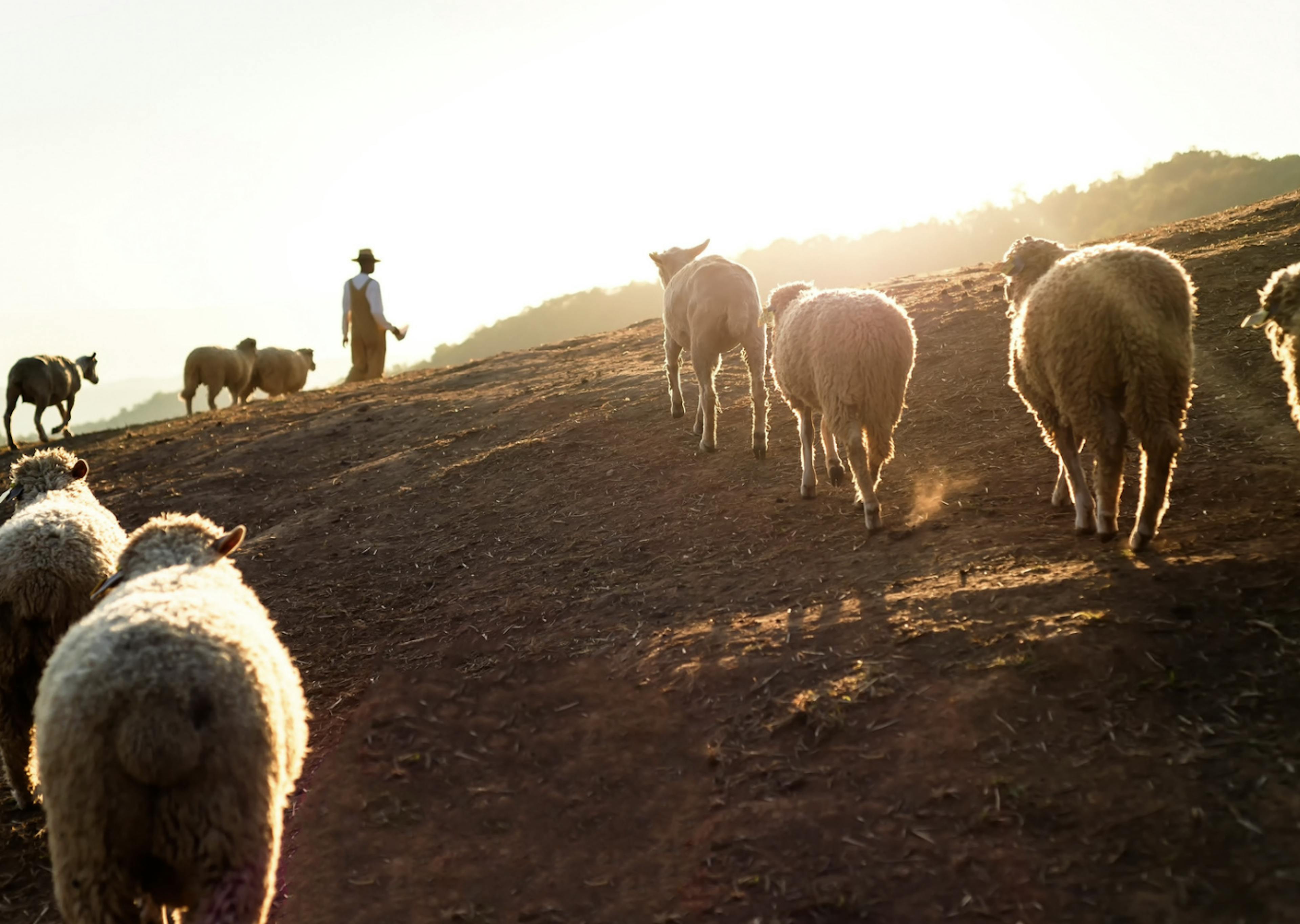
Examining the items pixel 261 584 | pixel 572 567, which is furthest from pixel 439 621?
pixel 261 584

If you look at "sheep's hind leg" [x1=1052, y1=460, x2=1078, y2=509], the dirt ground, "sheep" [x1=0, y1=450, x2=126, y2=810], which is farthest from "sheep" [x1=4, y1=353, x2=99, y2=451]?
"sheep's hind leg" [x1=1052, y1=460, x2=1078, y2=509]

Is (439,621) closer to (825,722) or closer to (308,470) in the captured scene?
(825,722)

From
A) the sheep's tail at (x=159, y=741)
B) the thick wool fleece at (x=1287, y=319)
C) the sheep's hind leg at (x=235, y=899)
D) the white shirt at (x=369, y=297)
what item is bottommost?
the sheep's hind leg at (x=235, y=899)

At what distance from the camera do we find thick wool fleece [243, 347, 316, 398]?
27.1 m

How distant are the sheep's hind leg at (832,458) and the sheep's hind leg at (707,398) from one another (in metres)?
2.10

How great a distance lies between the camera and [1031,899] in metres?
3.43

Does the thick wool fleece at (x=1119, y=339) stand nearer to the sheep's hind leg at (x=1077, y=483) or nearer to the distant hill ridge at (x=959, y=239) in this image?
the sheep's hind leg at (x=1077, y=483)

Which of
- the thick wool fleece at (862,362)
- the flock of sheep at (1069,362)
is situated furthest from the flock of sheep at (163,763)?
the flock of sheep at (1069,362)

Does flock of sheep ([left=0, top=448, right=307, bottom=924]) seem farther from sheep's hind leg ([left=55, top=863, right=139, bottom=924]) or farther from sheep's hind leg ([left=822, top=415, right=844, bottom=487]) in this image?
sheep's hind leg ([left=822, top=415, right=844, bottom=487])

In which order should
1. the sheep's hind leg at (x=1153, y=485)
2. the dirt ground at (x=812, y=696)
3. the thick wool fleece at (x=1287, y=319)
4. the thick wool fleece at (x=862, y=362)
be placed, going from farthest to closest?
the thick wool fleece at (x=862, y=362)
the thick wool fleece at (x=1287, y=319)
the sheep's hind leg at (x=1153, y=485)
the dirt ground at (x=812, y=696)

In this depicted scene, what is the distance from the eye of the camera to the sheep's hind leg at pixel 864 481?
7336mm

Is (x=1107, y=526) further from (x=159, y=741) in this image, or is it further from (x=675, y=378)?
(x=675, y=378)

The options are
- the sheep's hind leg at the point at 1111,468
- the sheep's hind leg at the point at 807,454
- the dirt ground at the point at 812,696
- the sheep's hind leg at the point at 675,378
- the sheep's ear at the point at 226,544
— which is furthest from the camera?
the sheep's hind leg at the point at 675,378

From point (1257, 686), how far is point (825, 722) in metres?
2.05
